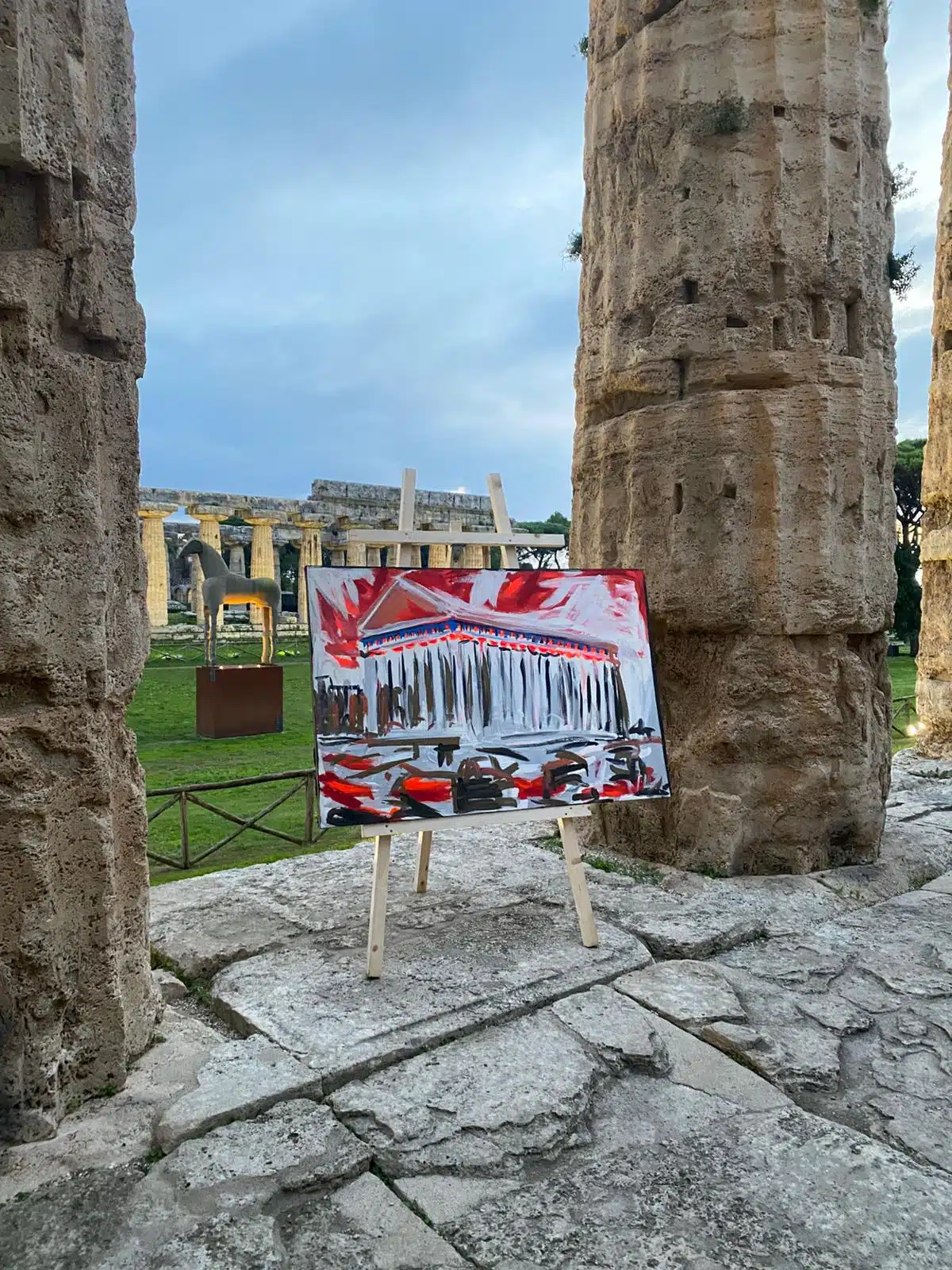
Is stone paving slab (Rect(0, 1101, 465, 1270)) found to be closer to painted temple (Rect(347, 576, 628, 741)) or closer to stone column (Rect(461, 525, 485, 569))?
painted temple (Rect(347, 576, 628, 741))

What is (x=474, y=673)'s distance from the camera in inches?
137

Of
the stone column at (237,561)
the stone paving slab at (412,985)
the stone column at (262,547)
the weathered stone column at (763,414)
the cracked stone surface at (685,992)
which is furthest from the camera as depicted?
the stone column at (237,561)

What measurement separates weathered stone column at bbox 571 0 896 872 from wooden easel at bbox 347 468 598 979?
0.84m

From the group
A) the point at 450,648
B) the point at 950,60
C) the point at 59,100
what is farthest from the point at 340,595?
the point at 950,60

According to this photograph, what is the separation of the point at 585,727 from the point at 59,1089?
7.03 ft

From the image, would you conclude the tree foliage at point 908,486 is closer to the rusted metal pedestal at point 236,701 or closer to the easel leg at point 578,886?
the rusted metal pedestal at point 236,701

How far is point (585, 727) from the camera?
3561 mm

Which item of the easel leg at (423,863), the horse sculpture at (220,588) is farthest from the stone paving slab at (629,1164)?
the horse sculpture at (220,588)

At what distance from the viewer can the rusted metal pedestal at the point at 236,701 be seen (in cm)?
961

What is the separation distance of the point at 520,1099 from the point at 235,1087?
0.78 m

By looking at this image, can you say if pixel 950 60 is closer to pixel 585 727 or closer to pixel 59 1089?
pixel 585 727

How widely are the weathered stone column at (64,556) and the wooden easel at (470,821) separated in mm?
824

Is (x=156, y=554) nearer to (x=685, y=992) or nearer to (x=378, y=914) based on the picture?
(x=378, y=914)

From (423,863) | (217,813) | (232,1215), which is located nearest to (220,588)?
(217,813)
